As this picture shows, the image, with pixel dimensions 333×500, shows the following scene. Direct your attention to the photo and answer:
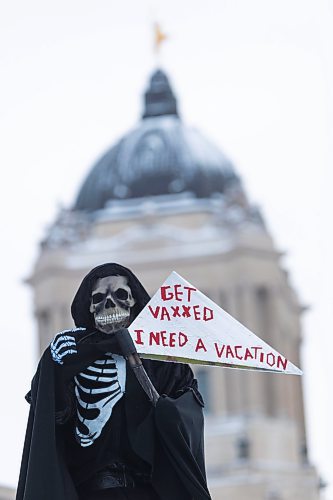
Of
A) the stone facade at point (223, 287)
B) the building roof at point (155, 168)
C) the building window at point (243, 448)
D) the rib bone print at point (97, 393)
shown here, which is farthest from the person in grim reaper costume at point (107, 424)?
the building roof at point (155, 168)

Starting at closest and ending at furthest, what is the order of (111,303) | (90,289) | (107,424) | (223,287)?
(107,424), (111,303), (90,289), (223,287)

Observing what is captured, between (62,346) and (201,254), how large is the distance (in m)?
79.7

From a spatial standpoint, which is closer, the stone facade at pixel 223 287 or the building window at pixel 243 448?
the building window at pixel 243 448

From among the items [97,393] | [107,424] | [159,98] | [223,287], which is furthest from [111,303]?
[159,98]

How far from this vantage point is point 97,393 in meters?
12.0

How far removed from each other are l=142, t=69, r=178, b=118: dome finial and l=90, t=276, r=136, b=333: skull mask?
280ft

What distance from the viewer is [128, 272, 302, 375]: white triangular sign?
12.0m

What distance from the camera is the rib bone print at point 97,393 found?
11906 millimetres

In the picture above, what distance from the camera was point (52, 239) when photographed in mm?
95688

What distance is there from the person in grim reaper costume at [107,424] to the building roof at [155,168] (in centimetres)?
8072

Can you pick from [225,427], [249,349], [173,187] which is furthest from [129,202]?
[249,349]

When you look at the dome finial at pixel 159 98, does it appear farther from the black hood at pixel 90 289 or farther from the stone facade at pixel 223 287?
the black hood at pixel 90 289

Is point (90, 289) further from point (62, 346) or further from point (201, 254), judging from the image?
point (201, 254)

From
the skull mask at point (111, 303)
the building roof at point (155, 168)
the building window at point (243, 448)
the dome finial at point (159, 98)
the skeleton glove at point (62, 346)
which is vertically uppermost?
the dome finial at point (159, 98)
